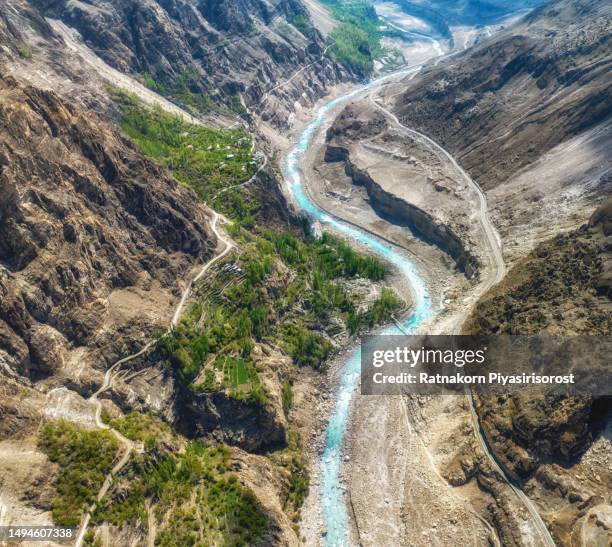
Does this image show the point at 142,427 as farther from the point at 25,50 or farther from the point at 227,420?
the point at 25,50

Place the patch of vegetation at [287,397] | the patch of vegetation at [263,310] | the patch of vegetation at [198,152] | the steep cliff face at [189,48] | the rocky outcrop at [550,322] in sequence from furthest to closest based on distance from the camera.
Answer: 1. the steep cliff face at [189,48]
2. the patch of vegetation at [198,152]
3. the patch of vegetation at [287,397]
4. the patch of vegetation at [263,310]
5. the rocky outcrop at [550,322]

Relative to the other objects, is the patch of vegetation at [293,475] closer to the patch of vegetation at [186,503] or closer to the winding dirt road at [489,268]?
the patch of vegetation at [186,503]

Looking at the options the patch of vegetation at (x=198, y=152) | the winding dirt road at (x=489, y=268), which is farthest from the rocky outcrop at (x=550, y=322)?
the patch of vegetation at (x=198, y=152)

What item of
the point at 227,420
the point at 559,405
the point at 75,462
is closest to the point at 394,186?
the point at 559,405

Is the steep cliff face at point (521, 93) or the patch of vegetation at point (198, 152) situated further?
the steep cliff face at point (521, 93)

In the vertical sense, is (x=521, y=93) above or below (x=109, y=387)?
above
